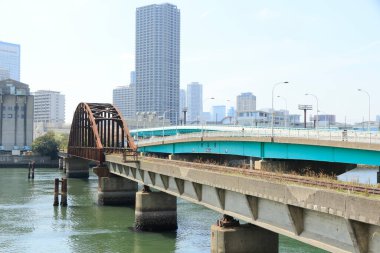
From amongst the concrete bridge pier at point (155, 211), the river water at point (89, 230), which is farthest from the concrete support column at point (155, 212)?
the river water at point (89, 230)

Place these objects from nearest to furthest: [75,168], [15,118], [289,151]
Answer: [289,151] < [75,168] < [15,118]

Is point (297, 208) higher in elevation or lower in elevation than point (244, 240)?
higher

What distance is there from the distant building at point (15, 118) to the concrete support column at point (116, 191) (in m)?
115

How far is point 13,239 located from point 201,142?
39.4 meters

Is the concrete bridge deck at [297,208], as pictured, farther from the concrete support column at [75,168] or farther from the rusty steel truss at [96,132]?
the concrete support column at [75,168]

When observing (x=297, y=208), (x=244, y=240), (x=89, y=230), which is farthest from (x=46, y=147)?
(x=297, y=208)

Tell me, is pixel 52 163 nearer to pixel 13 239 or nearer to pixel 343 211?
pixel 13 239

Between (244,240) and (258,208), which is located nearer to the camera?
(258,208)

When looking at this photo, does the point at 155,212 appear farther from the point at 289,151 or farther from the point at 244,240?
the point at 244,240

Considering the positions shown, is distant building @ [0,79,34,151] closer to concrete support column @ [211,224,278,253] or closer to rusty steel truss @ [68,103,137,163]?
rusty steel truss @ [68,103,137,163]

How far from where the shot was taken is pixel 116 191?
2510 inches

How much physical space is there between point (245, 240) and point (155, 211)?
17.9 meters

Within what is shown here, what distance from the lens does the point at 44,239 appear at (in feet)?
138

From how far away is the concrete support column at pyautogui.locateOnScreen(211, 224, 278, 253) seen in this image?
2761cm
